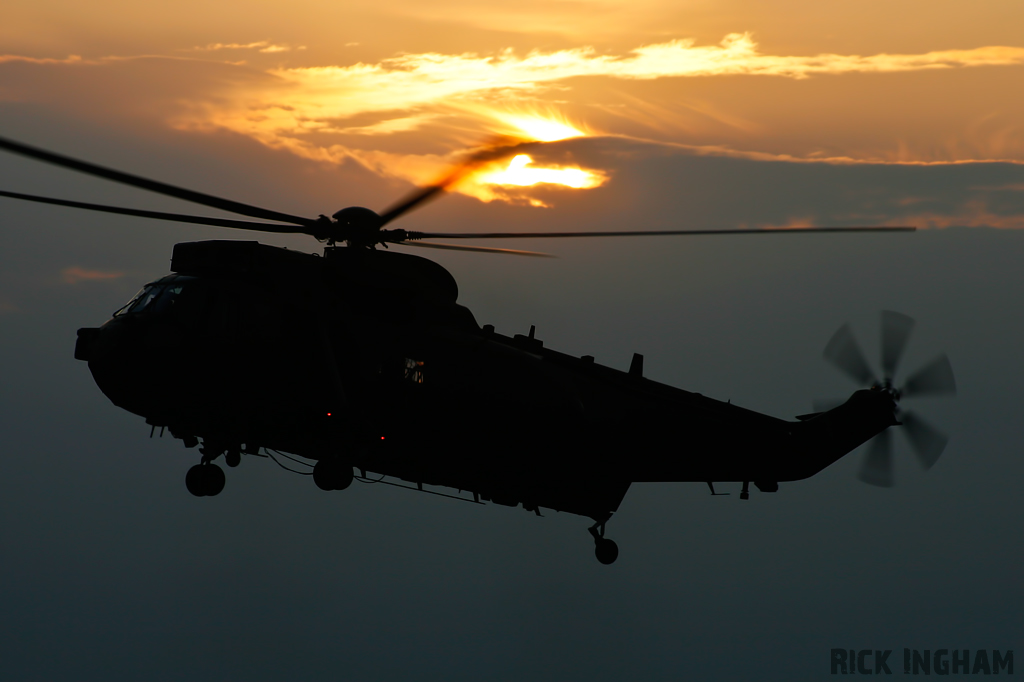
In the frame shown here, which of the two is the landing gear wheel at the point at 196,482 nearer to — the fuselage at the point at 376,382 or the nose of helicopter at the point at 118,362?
the fuselage at the point at 376,382

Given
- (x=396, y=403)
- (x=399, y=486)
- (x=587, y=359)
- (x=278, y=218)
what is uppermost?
(x=278, y=218)

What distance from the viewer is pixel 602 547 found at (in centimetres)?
2589

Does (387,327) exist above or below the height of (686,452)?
above

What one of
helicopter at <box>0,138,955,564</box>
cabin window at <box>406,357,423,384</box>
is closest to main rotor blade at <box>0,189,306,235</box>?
helicopter at <box>0,138,955,564</box>

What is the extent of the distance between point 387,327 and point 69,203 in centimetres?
705

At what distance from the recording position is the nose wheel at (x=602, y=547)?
2559cm

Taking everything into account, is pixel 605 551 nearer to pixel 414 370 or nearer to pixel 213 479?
pixel 414 370

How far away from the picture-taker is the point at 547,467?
22.7 metres

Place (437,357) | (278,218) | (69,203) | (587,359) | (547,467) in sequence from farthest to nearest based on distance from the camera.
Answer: (587,359), (547,467), (437,357), (278,218), (69,203)

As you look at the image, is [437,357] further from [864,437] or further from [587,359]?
[864,437]

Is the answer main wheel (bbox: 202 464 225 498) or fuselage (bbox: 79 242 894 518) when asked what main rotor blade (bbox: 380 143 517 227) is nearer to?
fuselage (bbox: 79 242 894 518)

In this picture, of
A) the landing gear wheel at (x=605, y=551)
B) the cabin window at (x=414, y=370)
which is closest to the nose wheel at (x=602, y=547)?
the landing gear wheel at (x=605, y=551)

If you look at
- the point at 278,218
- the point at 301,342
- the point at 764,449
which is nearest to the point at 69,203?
the point at 278,218

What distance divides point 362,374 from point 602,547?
31.9 ft
